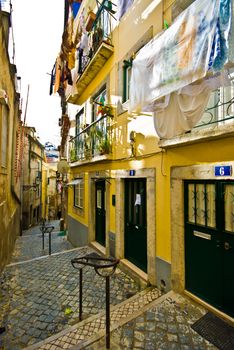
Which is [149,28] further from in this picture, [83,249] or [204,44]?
[83,249]

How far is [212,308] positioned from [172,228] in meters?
1.52

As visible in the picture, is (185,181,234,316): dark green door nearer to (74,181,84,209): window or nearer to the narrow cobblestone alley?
the narrow cobblestone alley

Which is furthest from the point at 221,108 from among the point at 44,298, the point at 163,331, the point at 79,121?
the point at 79,121

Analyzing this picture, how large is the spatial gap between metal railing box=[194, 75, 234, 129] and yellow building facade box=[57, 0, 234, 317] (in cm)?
2

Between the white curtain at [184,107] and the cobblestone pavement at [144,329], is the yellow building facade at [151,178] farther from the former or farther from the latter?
the cobblestone pavement at [144,329]

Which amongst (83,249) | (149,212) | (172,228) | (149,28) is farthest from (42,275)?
(149,28)

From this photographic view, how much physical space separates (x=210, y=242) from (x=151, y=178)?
6.24ft

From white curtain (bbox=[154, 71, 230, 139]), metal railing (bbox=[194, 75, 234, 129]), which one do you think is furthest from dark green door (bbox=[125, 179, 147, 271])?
metal railing (bbox=[194, 75, 234, 129])

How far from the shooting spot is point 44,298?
179 inches

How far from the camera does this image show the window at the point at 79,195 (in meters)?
9.61

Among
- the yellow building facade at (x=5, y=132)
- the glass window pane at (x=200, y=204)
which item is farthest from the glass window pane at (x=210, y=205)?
the yellow building facade at (x=5, y=132)

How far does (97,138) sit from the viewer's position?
7523 mm

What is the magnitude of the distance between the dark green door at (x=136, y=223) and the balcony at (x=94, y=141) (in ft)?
5.21

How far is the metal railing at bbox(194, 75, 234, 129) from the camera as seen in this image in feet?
10.5
